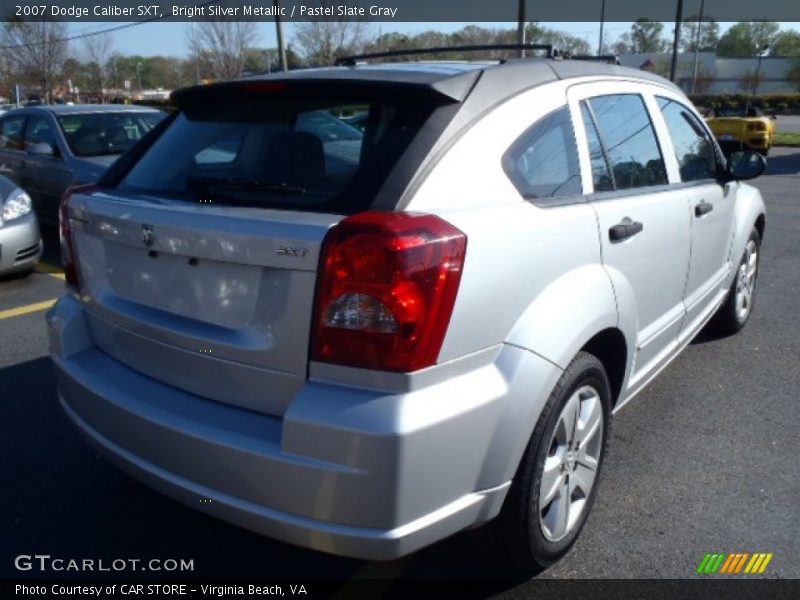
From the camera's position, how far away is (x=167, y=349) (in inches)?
95.2

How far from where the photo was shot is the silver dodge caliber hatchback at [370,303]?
6.64 ft

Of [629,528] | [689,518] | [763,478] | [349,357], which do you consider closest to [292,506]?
[349,357]

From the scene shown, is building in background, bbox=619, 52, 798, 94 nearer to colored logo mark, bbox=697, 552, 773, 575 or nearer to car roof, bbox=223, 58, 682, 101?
car roof, bbox=223, 58, 682, 101

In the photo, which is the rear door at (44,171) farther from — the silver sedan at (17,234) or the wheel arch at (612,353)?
the wheel arch at (612,353)

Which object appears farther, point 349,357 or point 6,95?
point 6,95

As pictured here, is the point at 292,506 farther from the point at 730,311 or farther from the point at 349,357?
the point at 730,311

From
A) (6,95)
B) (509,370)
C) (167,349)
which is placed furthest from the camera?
(6,95)

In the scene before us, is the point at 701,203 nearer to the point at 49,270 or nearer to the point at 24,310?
the point at 24,310

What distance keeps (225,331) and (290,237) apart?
0.40m

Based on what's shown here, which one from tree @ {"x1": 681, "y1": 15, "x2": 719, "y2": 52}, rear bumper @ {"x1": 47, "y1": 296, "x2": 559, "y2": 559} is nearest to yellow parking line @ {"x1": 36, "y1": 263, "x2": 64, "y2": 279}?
rear bumper @ {"x1": 47, "y1": 296, "x2": 559, "y2": 559}

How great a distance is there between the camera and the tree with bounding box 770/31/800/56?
100688 millimetres

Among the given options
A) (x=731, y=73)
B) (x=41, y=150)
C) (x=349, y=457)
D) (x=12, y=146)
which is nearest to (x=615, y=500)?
(x=349, y=457)

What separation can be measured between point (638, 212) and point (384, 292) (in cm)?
149

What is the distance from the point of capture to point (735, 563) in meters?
2.74
